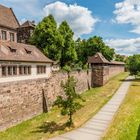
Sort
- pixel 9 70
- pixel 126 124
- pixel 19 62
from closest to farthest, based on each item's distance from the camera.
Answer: pixel 126 124, pixel 9 70, pixel 19 62

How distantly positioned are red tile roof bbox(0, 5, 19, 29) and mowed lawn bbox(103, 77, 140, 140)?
2556 cm

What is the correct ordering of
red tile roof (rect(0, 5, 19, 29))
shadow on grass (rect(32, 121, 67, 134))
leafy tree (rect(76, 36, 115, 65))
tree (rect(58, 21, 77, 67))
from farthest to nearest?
1. leafy tree (rect(76, 36, 115, 65))
2. tree (rect(58, 21, 77, 67))
3. red tile roof (rect(0, 5, 19, 29))
4. shadow on grass (rect(32, 121, 67, 134))

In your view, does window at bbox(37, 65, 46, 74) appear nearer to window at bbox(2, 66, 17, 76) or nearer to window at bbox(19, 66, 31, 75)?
window at bbox(19, 66, 31, 75)

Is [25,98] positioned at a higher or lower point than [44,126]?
higher

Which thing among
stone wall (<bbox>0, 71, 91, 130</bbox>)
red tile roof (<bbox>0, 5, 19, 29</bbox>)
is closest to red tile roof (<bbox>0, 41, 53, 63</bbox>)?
stone wall (<bbox>0, 71, 91, 130</bbox>)

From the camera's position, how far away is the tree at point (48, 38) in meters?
46.2

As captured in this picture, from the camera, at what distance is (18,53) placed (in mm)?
31781

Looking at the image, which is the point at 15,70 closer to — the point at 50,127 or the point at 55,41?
the point at 50,127

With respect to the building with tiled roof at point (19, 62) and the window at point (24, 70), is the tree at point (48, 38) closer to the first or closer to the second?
the building with tiled roof at point (19, 62)

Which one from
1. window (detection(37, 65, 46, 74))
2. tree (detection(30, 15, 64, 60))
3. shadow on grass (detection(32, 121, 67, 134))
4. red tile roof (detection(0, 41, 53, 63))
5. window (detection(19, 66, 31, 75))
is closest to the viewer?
shadow on grass (detection(32, 121, 67, 134))

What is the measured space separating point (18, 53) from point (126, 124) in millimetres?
15889

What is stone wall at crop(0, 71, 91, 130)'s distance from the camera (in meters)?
24.4

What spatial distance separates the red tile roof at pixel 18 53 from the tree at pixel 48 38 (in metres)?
8.60

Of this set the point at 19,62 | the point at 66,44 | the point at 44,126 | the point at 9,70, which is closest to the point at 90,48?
the point at 66,44
